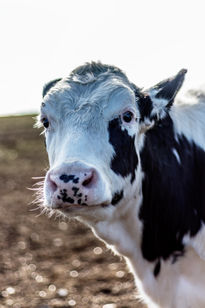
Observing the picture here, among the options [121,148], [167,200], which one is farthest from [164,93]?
[167,200]

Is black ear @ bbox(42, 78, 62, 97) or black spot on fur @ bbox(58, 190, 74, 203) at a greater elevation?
black ear @ bbox(42, 78, 62, 97)

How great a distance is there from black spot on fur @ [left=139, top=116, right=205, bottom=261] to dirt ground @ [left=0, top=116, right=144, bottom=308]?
177cm

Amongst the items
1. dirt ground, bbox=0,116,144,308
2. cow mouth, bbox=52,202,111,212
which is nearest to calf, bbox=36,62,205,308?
cow mouth, bbox=52,202,111,212

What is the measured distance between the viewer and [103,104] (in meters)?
4.31

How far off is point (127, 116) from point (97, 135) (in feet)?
1.15

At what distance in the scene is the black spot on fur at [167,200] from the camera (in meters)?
4.85

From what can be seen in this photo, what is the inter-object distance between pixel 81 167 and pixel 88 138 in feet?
1.17

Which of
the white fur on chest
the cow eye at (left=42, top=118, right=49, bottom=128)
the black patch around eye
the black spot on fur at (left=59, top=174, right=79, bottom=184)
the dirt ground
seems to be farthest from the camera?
the dirt ground

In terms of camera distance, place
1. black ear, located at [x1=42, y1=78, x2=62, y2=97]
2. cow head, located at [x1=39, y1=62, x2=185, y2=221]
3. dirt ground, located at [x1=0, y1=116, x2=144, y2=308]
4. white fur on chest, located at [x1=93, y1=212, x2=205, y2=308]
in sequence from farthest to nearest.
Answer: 1. dirt ground, located at [x1=0, y1=116, x2=144, y2=308]
2. black ear, located at [x1=42, y1=78, x2=62, y2=97]
3. white fur on chest, located at [x1=93, y1=212, x2=205, y2=308]
4. cow head, located at [x1=39, y1=62, x2=185, y2=221]

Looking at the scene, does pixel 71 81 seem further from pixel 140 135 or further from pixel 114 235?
pixel 114 235

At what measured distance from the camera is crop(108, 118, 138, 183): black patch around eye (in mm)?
4273

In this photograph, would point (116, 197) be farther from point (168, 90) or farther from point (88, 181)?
point (168, 90)

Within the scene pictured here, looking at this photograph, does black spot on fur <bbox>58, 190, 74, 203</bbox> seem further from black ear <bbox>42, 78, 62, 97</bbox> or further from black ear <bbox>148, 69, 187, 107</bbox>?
black ear <bbox>42, 78, 62, 97</bbox>

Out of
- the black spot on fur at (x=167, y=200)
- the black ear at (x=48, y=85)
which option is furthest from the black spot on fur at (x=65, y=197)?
the black ear at (x=48, y=85)
